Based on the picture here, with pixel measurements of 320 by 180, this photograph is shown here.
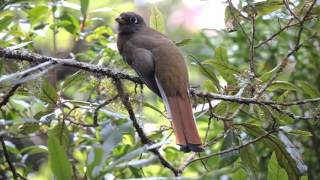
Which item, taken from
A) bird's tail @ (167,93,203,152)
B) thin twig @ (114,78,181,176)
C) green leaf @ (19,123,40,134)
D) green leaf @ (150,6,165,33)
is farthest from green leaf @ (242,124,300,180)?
green leaf @ (19,123,40,134)

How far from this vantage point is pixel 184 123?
7.10 feet

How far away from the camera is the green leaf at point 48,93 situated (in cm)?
210

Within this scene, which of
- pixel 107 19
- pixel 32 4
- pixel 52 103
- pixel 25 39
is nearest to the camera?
pixel 52 103

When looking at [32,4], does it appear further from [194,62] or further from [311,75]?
[311,75]

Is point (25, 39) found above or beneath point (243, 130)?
above

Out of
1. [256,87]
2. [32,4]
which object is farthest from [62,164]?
[32,4]

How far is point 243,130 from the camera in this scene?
2.41 meters

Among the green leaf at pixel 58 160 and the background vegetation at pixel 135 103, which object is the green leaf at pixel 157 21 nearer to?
the background vegetation at pixel 135 103

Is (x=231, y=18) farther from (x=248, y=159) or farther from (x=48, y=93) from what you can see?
(x=48, y=93)

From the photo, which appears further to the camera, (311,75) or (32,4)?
(311,75)

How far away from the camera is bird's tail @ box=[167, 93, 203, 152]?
6.70ft

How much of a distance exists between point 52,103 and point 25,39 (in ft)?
2.21

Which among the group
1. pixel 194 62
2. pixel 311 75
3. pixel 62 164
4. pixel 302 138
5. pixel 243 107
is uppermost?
pixel 62 164

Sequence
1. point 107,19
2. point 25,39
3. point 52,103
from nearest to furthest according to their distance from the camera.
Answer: point 52,103 < point 25,39 < point 107,19
